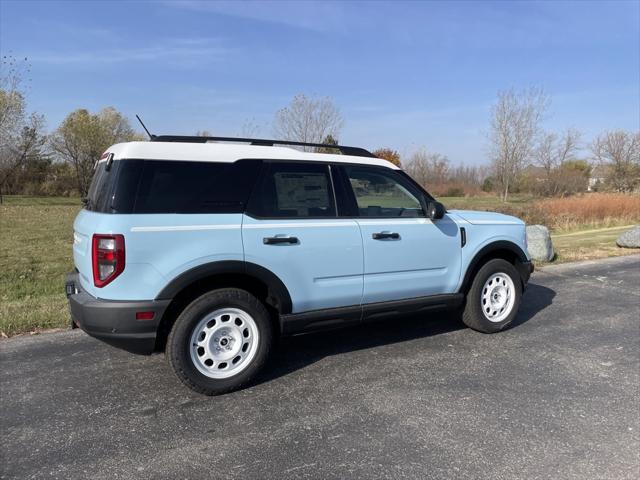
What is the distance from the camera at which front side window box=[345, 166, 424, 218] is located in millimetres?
4520

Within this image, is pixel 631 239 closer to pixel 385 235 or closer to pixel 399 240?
pixel 399 240

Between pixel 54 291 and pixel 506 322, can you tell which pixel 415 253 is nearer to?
pixel 506 322

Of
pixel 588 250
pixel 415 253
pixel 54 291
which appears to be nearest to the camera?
pixel 415 253

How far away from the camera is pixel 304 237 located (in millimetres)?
4070

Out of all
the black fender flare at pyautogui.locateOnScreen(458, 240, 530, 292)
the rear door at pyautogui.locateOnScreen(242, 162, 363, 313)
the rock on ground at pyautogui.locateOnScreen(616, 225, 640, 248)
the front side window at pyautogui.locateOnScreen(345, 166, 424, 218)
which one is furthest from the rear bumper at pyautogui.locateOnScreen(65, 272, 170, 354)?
the rock on ground at pyautogui.locateOnScreen(616, 225, 640, 248)

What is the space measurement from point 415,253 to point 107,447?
117 inches

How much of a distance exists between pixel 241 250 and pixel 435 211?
6.48 ft

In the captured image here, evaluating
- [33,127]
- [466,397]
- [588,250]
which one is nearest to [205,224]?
[466,397]

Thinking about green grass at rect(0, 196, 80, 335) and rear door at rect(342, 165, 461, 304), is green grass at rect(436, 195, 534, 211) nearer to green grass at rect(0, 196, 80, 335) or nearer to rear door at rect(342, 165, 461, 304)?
green grass at rect(0, 196, 80, 335)

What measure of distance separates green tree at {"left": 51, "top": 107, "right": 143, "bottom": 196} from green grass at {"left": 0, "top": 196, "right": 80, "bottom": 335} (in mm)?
25824

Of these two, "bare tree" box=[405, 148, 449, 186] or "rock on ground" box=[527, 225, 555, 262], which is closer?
"rock on ground" box=[527, 225, 555, 262]

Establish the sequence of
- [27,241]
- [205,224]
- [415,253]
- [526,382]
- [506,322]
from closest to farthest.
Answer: [205,224]
[526,382]
[415,253]
[506,322]
[27,241]

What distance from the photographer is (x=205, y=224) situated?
3.71 metres

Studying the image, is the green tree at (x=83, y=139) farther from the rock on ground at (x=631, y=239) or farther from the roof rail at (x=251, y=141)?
the roof rail at (x=251, y=141)
